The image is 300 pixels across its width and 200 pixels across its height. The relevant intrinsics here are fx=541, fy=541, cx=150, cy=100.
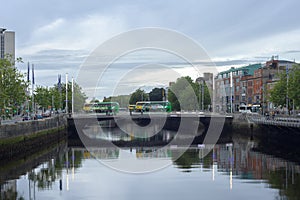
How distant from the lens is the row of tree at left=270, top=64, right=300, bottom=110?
69375mm

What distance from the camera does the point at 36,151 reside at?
172 ft

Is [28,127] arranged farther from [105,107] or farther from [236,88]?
[236,88]

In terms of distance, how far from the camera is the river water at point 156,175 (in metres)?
30.5

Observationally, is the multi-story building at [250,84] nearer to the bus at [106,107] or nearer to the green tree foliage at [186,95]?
the green tree foliage at [186,95]

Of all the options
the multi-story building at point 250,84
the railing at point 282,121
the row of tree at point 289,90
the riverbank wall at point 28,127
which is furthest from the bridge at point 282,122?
the multi-story building at point 250,84

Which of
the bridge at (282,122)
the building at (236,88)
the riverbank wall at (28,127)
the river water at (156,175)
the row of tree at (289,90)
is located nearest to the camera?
the river water at (156,175)

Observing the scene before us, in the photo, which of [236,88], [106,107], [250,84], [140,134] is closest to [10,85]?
[140,134]

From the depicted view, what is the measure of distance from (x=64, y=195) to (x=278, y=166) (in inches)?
727

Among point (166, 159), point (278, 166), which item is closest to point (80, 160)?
point (166, 159)

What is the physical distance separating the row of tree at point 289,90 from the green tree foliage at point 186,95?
51771mm

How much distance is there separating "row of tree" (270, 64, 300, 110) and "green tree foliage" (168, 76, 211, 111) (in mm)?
Answer: 51771

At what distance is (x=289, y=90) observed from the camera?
234ft

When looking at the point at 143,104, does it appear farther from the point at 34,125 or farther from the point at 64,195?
the point at 64,195

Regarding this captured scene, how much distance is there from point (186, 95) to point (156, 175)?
10172cm
